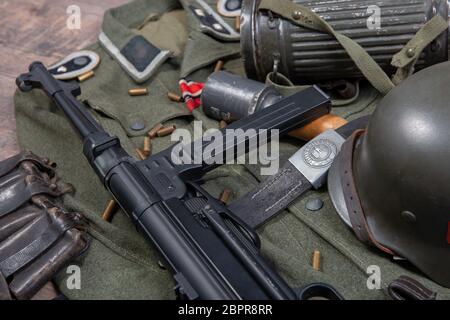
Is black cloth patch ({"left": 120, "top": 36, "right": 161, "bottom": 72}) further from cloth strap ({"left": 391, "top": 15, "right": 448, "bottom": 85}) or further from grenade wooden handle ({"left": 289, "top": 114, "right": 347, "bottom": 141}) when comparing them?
cloth strap ({"left": 391, "top": 15, "right": 448, "bottom": 85})

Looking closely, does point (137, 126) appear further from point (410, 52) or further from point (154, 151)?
point (410, 52)

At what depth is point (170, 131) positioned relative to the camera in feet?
6.70

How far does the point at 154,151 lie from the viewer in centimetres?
199

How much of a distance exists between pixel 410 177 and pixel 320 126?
20.2 inches

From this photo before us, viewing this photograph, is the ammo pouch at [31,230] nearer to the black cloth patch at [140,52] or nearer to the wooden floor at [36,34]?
the wooden floor at [36,34]

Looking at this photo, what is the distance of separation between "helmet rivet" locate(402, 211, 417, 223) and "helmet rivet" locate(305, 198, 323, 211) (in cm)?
30

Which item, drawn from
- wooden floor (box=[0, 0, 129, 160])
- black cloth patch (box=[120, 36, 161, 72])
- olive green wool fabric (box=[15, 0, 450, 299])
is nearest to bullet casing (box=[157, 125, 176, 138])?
olive green wool fabric (box=[15, 0, 450, 299])

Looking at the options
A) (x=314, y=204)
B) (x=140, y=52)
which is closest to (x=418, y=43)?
(x=314, y=204)

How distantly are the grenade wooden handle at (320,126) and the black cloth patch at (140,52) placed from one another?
2.00ft

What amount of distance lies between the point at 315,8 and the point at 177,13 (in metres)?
0.69

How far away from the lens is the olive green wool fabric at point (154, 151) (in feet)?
5.20

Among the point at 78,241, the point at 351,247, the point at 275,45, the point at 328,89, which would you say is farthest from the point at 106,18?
the point at 351,247

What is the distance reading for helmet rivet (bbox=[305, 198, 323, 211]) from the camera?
174 cm

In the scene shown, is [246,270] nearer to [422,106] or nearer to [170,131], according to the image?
[422,106]
